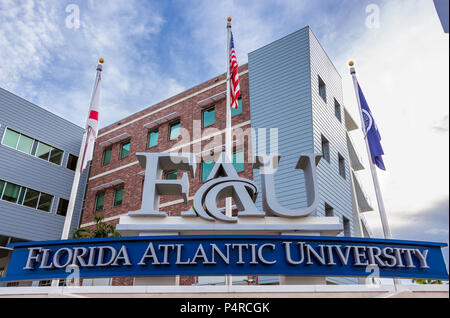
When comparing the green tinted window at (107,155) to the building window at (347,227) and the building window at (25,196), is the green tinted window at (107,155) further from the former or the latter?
the building window at (347,227)

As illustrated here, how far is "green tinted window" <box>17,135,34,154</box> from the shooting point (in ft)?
91.1

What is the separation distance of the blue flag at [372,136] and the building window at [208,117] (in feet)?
39.8

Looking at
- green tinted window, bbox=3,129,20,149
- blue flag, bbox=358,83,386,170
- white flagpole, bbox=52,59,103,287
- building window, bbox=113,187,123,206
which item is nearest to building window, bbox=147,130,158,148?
building window, bbox=113,187,123,206

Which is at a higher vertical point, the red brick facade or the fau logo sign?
the red brick facade


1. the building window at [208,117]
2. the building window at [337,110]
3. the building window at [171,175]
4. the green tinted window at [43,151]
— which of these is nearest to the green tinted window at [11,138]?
the green tinted window at [43,151]

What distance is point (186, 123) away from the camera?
26.9m

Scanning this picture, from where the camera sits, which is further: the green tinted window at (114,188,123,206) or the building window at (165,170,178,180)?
the green tinted window at (114,188,123,206)

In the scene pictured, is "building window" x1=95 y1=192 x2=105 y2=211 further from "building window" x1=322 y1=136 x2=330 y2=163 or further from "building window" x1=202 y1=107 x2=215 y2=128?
"building window" x1=322 y1=136 x2=330 y2=163

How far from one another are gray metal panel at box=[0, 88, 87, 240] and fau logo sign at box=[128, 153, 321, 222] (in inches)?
709

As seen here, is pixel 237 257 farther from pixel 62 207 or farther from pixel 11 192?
pixel 62 207

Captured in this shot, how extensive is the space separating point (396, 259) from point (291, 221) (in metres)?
3.16
